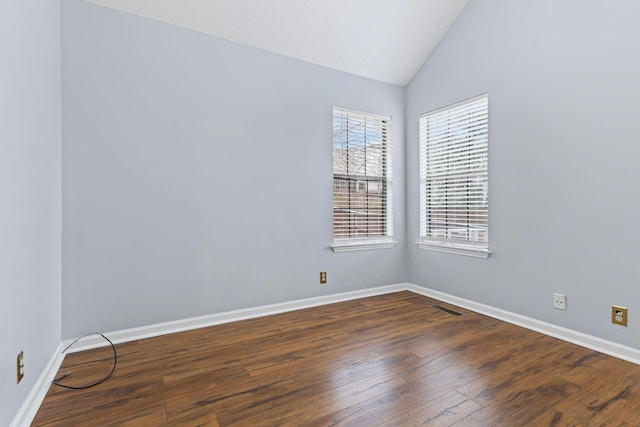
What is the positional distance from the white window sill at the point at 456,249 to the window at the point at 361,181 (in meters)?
0.41

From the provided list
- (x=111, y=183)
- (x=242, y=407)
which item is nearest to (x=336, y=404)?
(x=242, y=407)

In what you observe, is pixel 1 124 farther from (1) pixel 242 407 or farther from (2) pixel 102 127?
(1) pixel 242 407

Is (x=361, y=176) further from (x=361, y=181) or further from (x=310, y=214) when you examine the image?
(x=310, y=214)

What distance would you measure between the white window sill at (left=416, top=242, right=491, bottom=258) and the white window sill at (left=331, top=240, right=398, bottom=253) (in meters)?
0.37

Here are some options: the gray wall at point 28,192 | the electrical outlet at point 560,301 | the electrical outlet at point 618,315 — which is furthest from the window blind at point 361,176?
the gray wall at point 28,192

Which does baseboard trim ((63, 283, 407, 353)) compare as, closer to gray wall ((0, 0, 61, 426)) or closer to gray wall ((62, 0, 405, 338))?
gray wall ((62, 0, 405, 338))

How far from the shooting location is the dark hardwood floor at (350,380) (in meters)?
1.54

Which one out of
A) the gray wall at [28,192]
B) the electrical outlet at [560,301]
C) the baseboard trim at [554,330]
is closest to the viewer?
the gray wall at [28,192]

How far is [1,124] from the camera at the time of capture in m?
1.30

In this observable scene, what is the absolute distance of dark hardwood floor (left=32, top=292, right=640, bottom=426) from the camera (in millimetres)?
1545

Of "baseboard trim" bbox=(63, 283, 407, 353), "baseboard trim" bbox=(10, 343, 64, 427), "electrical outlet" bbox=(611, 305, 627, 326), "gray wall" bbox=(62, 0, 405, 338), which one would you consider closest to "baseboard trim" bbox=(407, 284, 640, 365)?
"electrical outlet" bbox=(611, 305, 627, 326)

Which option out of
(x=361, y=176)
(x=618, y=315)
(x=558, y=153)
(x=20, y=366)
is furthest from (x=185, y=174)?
(x=618, y=315)

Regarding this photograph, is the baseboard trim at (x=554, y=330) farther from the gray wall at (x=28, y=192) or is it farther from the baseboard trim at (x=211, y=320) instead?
the gray wall at (x=28, y=192)

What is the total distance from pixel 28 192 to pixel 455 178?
3.44 meters
